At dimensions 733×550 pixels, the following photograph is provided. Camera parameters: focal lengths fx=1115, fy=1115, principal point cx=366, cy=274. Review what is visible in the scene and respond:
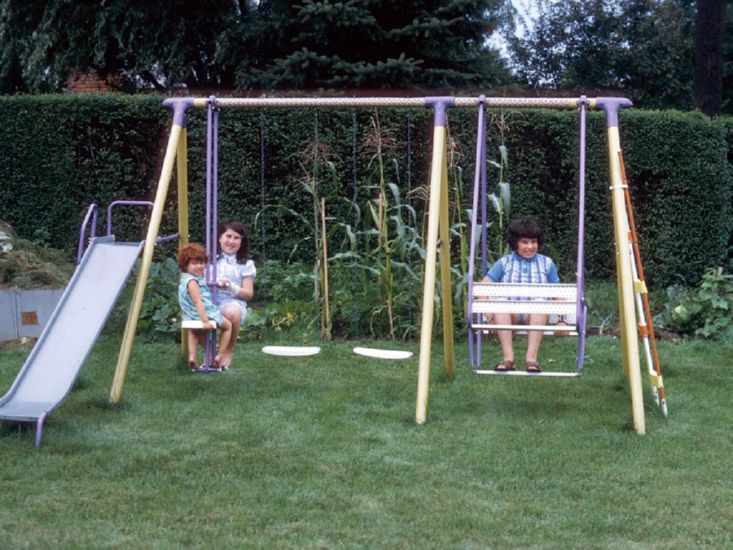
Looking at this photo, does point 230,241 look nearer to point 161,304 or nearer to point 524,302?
point 161,304

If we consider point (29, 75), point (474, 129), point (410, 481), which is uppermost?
point (29, 75)

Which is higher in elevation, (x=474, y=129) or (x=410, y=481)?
(x=474, y=129)

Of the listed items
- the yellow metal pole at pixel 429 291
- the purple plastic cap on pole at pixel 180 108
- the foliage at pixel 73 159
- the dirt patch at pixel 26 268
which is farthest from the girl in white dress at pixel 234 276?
Answer: the foliage at pixel 73 159

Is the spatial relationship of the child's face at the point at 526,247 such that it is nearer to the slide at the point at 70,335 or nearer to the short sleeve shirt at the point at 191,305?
the short sleeve shirt at the point at 191,305

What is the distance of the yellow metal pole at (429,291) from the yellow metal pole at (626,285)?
926mm

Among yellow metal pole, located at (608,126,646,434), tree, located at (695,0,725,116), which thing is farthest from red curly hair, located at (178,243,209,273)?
tree, located at (695,0,725,116)

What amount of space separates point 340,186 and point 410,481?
574 centimetres

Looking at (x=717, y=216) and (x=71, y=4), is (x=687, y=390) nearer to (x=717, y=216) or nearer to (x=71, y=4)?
(x=717, y=216)

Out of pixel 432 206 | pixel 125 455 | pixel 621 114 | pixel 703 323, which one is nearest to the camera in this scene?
pixel 125 455

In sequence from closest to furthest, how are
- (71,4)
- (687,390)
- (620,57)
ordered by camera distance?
(687,390) < (71,4) < (620,57)

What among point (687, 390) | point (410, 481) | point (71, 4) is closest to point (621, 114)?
point (687, 390)

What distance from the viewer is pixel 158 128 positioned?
10445 mm

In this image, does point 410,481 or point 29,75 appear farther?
point 29,75

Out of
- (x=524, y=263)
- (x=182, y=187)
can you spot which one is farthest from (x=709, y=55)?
(x=182, y=187)
